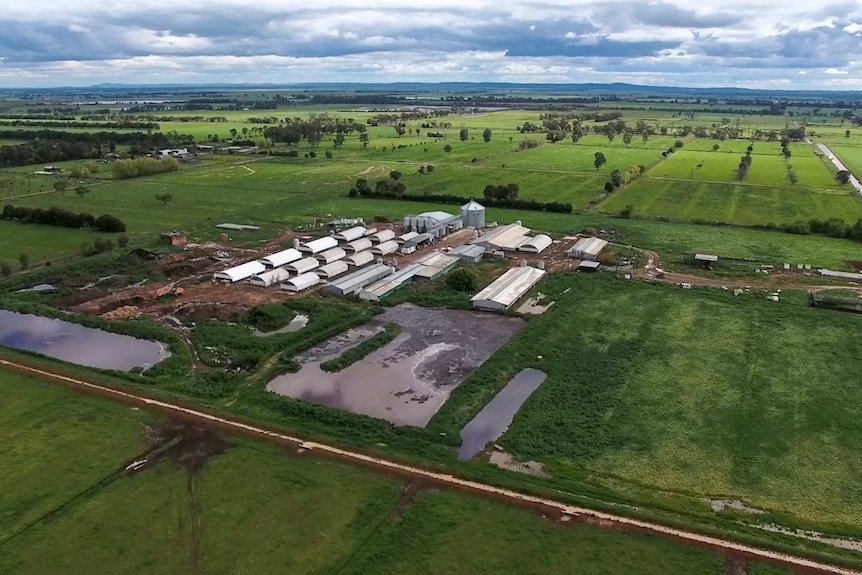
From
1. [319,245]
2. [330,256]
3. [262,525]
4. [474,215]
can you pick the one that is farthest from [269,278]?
[262,525]

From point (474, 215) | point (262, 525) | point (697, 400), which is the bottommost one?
point (262, 525)

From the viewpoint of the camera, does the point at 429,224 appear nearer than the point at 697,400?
No

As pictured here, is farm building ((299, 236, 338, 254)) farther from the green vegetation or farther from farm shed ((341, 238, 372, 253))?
the green vegetation

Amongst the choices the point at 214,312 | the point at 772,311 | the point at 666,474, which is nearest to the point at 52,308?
the point at 214,312

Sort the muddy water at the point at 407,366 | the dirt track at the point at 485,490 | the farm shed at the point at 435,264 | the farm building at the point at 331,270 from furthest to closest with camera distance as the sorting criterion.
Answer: the farm shed at the point at 435,264 → the farm building at the point at 331,270 → the muddy water at the point at 407,366 → the dirt track at the point at 485,490

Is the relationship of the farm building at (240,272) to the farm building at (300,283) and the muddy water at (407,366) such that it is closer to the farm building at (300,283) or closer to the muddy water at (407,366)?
the farm building at (300,283)

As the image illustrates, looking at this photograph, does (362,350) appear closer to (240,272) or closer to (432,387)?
(432,387)

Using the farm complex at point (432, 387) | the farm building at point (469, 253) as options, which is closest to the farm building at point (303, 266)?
the farm complex at point (432, 387)
